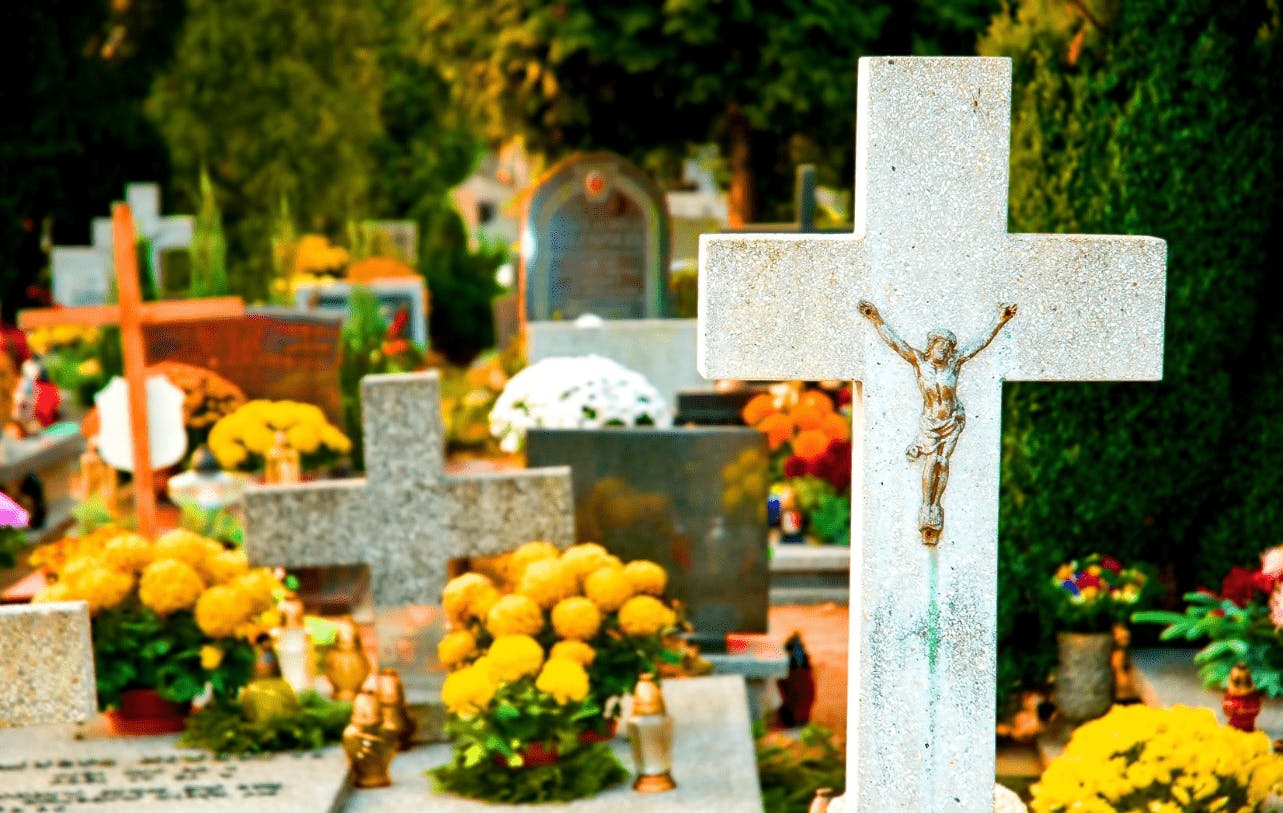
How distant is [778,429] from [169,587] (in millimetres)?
5202

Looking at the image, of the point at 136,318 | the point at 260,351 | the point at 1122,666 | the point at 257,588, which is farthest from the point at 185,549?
the point at 260,351

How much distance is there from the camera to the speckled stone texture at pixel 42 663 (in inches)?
176

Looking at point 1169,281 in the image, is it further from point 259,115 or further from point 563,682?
point 259,115

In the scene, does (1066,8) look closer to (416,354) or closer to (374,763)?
(374,763)

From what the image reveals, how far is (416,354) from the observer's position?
50.4ft

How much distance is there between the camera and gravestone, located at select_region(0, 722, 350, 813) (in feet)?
18.5

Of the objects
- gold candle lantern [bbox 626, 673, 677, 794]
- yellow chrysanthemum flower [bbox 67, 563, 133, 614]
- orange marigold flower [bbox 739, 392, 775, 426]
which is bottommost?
gold candle lantern [bbox 626, 673, 677, 794]

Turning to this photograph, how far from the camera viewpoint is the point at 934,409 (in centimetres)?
419

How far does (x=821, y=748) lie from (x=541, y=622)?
4.80 feet

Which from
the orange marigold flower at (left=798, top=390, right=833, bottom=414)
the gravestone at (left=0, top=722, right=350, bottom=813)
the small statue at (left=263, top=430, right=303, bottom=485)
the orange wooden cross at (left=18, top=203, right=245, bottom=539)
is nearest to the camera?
the gravestone at (left=0, top=722, right=350, bottom=813)

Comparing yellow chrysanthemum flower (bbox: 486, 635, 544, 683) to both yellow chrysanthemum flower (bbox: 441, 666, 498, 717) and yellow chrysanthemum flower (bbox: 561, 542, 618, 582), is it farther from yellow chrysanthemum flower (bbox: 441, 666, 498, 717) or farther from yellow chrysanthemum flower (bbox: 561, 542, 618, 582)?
yellow chrysanthemum flower (bbox: 561, 542, 618, 582)

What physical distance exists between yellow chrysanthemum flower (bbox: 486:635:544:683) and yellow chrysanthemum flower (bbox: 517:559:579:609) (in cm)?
26

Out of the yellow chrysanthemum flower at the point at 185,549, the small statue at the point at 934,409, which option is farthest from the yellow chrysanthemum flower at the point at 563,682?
the small statue at the point at 934,409

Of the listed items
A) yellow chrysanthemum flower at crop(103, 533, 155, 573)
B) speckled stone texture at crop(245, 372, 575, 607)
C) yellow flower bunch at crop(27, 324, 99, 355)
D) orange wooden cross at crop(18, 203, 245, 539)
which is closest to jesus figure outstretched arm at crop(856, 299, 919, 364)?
speckled stone texture at crop(245, 372, 575, 607)
